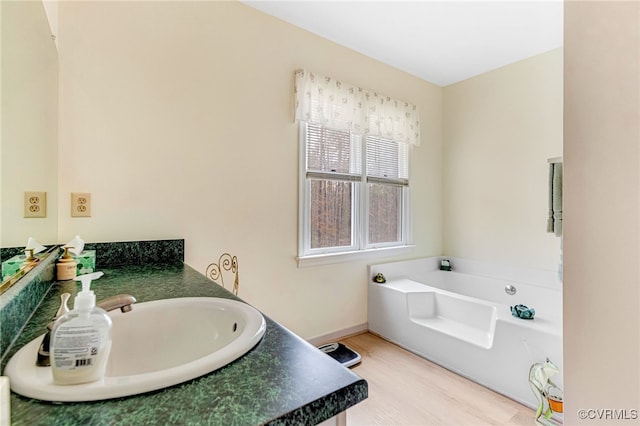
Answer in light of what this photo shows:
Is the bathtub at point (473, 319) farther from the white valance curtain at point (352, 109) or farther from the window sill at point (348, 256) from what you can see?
the white valance curtain at point (352, 109)

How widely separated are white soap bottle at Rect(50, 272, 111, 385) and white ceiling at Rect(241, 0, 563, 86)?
2228 mm

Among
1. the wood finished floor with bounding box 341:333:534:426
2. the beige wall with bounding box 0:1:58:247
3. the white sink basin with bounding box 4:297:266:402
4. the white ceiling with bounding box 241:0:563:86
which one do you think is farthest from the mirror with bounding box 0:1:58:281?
the wood finished floor with bounding box 341:333:534:426

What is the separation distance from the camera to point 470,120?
10.4 ft

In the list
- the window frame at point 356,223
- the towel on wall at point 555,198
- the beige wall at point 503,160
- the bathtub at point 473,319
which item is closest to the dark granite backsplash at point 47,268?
the window frame at point 356,223

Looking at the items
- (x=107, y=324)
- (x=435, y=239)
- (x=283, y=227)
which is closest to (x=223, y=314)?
(x=107, y=324)

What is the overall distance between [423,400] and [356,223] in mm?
1412

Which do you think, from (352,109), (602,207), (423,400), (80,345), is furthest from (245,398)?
(352,109)

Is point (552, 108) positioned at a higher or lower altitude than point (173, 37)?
lower

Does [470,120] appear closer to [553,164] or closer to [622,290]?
[553,164]

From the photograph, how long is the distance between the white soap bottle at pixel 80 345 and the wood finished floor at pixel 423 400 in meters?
1.51

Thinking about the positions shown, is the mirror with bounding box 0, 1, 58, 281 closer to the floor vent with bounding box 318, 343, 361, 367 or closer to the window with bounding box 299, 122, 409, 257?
the window with bounding box 299, 122, 409, 257

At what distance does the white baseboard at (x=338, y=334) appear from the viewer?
2459 millimetres

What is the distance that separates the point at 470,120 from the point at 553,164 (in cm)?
144

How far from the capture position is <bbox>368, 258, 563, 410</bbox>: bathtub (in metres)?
1.81
